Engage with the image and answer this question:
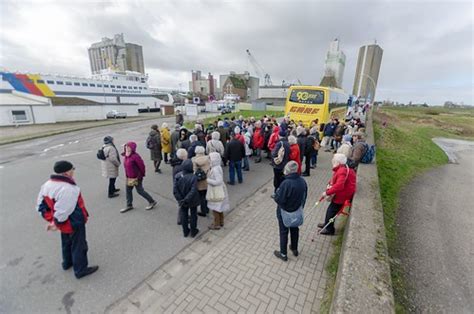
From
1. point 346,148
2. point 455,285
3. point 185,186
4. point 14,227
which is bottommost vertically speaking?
point 455,285

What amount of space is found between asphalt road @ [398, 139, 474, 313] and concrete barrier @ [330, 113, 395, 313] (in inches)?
39.9

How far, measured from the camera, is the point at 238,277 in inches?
123

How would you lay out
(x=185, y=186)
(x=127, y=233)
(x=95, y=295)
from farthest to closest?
(x=127, y=233), (x=185, y=186), (x=95, y=295)

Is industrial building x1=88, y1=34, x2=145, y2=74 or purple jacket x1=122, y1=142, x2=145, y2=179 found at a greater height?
industrial building x1=88, y1=34, x2=145, y2=74

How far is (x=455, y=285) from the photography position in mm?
3508

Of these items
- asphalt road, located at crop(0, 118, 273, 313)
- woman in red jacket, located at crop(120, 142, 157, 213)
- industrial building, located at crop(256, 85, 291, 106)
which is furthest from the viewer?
industrial building, located at crop(256, 85, 291, 106)

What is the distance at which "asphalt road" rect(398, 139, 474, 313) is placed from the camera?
320 centimetres

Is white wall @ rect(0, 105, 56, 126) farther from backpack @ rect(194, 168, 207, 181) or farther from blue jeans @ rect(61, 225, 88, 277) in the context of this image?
backpack @ rect(194, 168, 207, 181)

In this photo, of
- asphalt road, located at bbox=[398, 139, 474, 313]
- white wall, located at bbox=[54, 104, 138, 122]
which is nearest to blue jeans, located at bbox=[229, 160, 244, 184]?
asphalt road, located at bbox=[398, 139, 474, 313]

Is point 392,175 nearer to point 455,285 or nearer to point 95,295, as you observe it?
point 455,285

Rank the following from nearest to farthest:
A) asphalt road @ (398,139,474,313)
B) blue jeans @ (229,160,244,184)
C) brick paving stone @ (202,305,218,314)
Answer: brick paving stone @ (202,305,218,314) → asphalt road @ (398,139,474,313) → blue jeans @ (229,160,244,184)

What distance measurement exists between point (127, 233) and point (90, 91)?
54.5m

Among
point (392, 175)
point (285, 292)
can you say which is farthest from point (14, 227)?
point (392, 175)

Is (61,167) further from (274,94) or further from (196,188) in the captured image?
(274,94)
